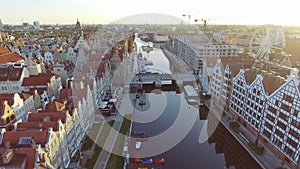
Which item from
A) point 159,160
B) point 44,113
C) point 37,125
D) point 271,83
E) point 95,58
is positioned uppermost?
point 95,58

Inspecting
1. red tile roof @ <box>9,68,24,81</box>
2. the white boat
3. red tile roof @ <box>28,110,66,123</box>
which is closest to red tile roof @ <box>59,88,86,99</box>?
red tile roof @ <box>28,110,66,123</box>

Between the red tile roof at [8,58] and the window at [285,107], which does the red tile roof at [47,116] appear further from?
the red tile roof at [8,58]

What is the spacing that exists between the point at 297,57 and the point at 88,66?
70745 mm

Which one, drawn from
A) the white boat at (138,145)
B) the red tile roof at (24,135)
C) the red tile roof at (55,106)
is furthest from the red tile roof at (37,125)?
the white boat at (138,145)

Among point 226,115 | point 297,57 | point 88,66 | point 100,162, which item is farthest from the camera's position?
point 297,57

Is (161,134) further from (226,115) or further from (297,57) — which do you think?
(297,57)

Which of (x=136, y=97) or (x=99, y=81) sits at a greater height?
(x=99, y=81)

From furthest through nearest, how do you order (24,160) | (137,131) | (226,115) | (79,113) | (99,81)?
(99,81) → (226,115) → (137,131) → (79,113) → (24,160)

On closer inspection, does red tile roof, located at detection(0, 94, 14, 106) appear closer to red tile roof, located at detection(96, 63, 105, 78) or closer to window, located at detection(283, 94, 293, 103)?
red tile roof, located at detection(96, 63, 105, 78)

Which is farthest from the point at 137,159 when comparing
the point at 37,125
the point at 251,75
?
the point at 251,75

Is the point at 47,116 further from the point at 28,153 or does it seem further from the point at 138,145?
the point at 138,145

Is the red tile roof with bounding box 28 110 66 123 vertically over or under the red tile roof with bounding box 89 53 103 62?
under

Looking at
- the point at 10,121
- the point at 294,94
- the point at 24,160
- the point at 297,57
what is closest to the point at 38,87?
the point at 10,121

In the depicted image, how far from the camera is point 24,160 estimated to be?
81.1ft
